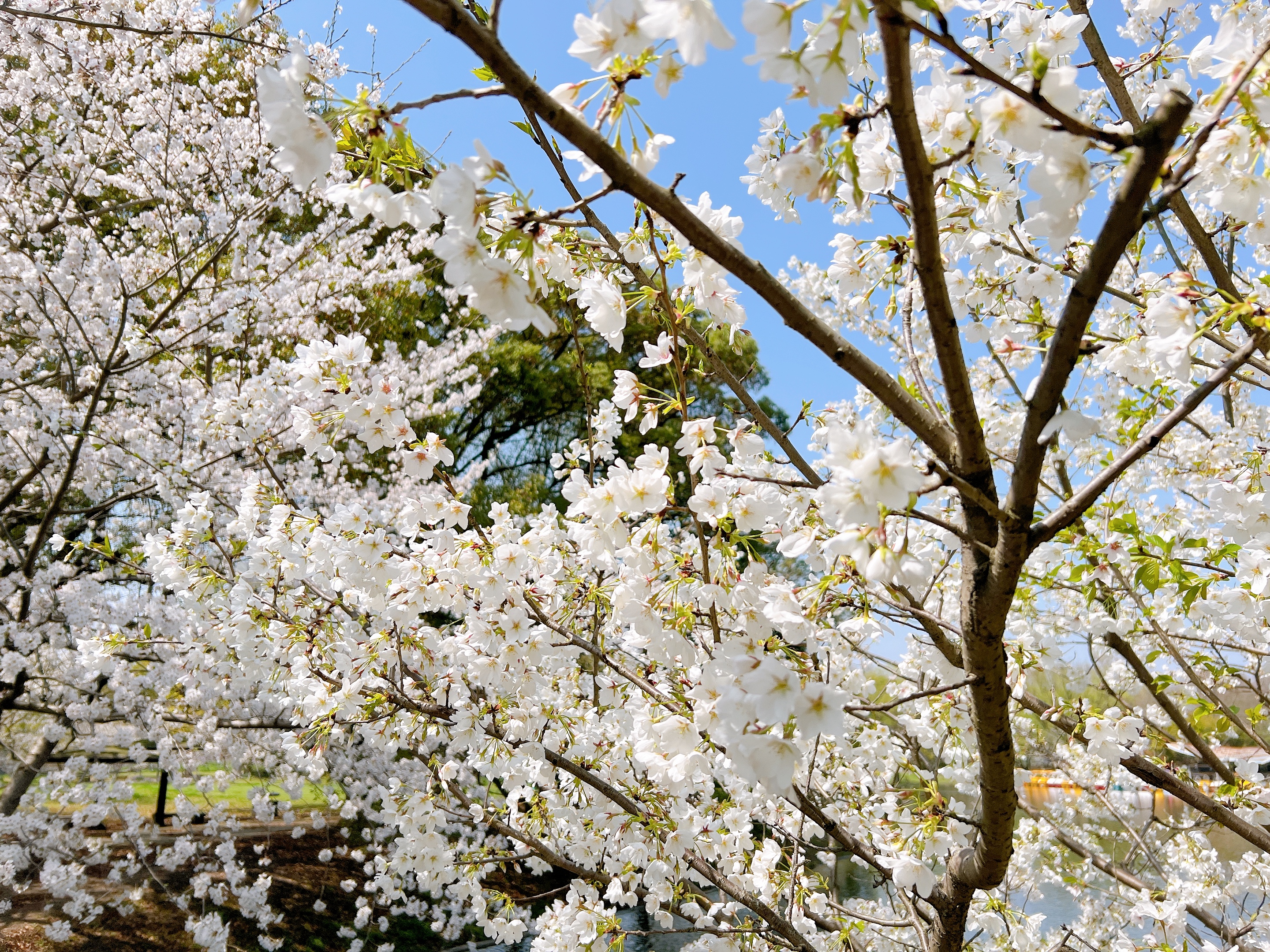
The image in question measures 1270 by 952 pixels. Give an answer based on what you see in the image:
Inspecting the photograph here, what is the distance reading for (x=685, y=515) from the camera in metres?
1.93

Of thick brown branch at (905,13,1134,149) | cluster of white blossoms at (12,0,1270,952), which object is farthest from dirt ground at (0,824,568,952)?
thick brown branch at (905,13,1134,149)

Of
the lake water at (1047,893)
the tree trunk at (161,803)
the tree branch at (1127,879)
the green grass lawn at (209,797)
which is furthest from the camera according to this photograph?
the tree trunk at (161,803)

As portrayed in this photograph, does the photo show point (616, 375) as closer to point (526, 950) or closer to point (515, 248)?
point (515, 248)

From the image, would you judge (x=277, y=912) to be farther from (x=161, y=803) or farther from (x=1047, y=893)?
(x=1047, y=893)

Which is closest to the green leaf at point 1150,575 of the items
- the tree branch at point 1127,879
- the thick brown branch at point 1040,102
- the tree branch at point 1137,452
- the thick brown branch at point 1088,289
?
the tree branch at point 1127,879

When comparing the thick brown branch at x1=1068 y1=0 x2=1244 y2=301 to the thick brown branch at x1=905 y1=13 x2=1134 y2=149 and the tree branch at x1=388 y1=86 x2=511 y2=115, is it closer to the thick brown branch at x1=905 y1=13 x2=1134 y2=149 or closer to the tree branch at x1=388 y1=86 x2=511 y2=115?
the thick brown branch at x1=905 y1=13 x2=1134 y2=149

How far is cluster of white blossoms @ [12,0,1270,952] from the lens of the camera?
3.39ft

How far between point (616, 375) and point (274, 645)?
2.26 metres

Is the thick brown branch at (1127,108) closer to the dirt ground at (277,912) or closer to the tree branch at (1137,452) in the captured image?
the tree branch at (1137,452)

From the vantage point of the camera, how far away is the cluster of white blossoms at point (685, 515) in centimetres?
103

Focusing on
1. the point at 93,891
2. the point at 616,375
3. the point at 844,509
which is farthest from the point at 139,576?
the point at 844,509

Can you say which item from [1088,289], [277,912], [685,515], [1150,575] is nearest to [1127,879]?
[1150,575]

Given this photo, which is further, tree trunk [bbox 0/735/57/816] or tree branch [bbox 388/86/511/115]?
tree trunk [bbox 0/735/57/816]

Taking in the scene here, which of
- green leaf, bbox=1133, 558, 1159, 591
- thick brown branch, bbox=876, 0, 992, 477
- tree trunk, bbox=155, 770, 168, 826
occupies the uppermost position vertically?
green leaf, bbox=1133, 558, 1159, 591
